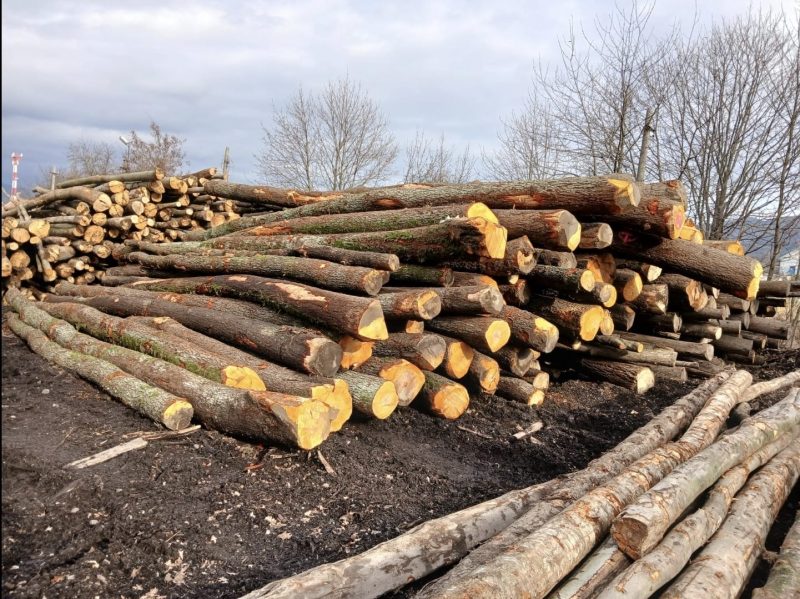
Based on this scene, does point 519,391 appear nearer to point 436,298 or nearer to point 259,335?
point 436,298

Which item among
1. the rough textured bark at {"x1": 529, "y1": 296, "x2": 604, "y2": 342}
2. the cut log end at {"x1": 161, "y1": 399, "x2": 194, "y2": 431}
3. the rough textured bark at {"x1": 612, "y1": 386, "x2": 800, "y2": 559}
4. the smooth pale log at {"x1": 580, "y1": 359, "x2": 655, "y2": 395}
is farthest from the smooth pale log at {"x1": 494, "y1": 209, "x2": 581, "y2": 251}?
the cut log end at {"x1": 161, "y1": 399, "x2": 194, "y2": 431}

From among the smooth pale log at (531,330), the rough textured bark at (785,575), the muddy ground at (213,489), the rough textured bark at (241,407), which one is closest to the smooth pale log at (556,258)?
the smooth pale log at (531,330)

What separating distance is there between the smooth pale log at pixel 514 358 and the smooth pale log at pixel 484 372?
17cm

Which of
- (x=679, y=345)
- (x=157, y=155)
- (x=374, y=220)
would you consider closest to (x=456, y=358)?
(x=374, y=220)

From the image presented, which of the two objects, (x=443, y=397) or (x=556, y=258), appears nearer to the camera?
(x=443, y=397)

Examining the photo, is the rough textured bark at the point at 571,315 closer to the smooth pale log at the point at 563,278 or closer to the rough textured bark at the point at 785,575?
the smooth pale log at the point at 563,278

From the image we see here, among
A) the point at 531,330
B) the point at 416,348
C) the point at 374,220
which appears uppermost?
the point at 374,220

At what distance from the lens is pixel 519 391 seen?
586cm

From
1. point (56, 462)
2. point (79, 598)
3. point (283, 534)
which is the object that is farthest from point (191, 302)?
point (79, 598)

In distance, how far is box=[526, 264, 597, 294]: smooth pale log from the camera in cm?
561

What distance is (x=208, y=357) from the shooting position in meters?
4.69

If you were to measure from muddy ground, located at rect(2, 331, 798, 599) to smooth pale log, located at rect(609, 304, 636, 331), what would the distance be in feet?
4.92

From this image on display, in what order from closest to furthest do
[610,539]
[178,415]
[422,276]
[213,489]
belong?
[610,539] → [213,489] → [178,415] → [422,276]

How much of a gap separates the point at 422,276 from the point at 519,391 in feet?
5.07
